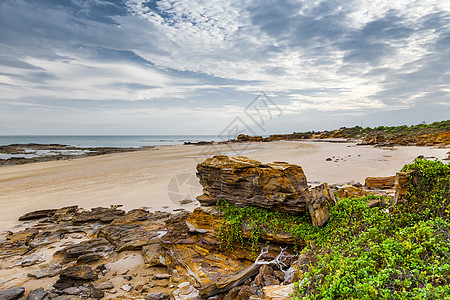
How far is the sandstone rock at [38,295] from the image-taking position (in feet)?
17.4

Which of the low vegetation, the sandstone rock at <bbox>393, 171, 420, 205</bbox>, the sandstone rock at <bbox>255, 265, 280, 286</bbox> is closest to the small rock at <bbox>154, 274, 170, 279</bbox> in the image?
the sandstone rock at <bbox>255, 265, 280, 286</bbox>

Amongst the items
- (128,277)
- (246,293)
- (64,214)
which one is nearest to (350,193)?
(246,293)

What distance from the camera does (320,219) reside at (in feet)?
19.1

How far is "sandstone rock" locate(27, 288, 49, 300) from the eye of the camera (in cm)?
531

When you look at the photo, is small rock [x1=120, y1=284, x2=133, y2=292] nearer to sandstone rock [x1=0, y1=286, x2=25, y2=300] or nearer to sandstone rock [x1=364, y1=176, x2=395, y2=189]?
sandstone rock [x1=0, y1=286, x2=25, y2=300]

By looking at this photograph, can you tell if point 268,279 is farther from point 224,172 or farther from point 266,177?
point 224,172

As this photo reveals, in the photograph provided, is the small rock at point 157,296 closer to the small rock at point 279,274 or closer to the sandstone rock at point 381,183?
the small rock at point 279,274

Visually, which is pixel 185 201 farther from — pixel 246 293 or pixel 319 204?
pixel 246 293

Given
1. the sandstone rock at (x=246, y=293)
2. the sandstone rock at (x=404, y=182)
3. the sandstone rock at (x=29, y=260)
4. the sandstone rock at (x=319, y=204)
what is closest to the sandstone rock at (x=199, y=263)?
the sandstone rock at (x=246, y=293)

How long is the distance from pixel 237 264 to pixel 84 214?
9.05 meters

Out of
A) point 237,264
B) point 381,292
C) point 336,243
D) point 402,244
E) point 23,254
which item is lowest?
point 23,254

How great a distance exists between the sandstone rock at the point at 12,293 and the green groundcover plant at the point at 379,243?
5.13 m

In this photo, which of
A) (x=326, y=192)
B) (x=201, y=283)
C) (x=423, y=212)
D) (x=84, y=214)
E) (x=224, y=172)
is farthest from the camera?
(x=84, y=214)

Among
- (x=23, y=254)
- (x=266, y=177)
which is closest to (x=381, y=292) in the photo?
(x=266, y=177)
